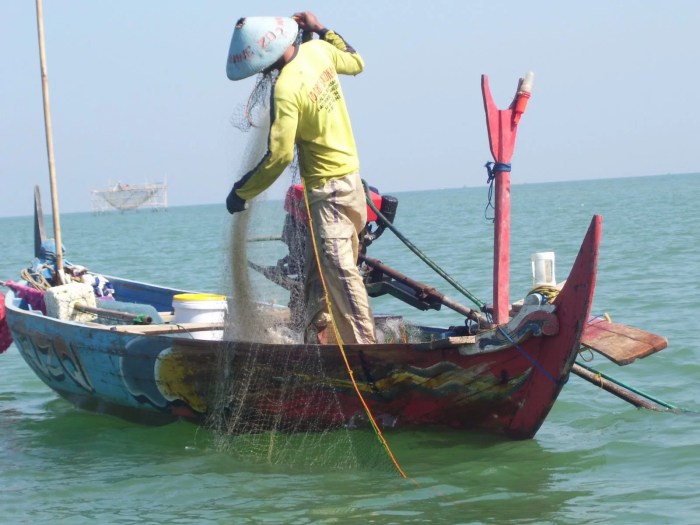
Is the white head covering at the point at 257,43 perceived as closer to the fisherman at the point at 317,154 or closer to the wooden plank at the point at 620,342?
the fisherman at the point at 317,154

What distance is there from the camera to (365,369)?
5887mm

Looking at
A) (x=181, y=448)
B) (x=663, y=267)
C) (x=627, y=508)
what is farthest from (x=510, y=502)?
(x=663, y=267)

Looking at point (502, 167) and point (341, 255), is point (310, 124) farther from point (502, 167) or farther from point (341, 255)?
point (502, 167)

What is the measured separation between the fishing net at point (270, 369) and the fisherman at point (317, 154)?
18cm

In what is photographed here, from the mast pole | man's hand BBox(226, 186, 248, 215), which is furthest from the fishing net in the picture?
the mast pole

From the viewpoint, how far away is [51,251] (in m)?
8.82

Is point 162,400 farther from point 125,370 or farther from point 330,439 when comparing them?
point 330,439

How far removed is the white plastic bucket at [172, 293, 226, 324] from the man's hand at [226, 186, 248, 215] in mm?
1297

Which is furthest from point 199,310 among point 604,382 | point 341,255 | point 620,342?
point 620,342

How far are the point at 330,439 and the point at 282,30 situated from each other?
2413mm

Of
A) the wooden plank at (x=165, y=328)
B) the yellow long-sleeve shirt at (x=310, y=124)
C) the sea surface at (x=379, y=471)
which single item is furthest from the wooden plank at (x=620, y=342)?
the wooden plank at (x=165, y=328)

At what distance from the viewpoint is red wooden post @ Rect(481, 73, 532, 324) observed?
593 centimetres

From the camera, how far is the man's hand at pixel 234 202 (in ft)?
19.6

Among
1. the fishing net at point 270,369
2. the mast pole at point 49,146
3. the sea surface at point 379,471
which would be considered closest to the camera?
the sea surface at point 379,471
